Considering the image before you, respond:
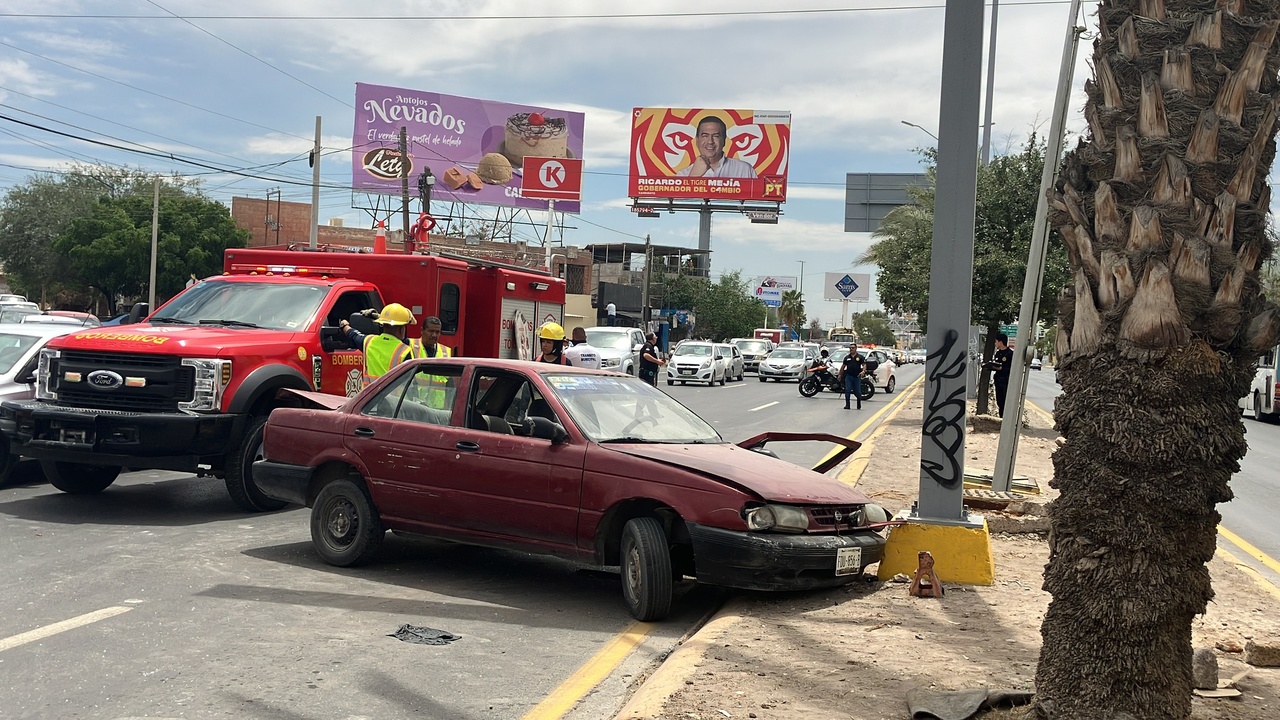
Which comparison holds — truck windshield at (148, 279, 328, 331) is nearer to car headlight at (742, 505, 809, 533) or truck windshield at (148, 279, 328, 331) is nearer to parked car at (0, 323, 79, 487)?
parked car at (0, 323, 79, 487)

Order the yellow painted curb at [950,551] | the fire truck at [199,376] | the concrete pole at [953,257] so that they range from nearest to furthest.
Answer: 1. the yellow painted curb at [950,551]
2. the concrete pole at [953,257]
3. the fire truck at [199,376]

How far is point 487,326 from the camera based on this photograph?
14.1 m

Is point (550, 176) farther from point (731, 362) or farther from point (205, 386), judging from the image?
point (205, 386)

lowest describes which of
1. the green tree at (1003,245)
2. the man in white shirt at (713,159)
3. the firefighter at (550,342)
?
the firefighter at (550,342)

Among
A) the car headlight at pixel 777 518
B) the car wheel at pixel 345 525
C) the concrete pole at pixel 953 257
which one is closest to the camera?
the car headlight at pixel 777 518

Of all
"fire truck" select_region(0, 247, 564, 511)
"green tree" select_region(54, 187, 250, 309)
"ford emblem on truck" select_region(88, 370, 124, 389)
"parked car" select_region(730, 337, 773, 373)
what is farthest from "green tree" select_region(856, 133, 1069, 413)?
"green tree" select_region(54, 187, 250, 309)

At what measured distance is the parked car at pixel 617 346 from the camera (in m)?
31.4

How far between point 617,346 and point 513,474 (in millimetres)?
26278

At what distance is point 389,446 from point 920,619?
12.0ft

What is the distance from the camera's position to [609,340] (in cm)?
3406

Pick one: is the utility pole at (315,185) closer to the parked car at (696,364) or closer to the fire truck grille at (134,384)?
the parked car at (696,364)

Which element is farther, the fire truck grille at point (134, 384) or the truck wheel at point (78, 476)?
the truck wheel at point (78, 476)

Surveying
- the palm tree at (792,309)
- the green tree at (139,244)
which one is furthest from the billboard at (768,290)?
the green tree at (139,244)

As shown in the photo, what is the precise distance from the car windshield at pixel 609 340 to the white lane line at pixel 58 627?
88.0 feet
